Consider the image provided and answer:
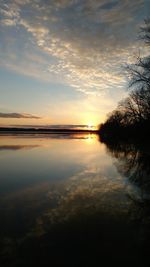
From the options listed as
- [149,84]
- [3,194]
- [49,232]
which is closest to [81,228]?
[49,232]

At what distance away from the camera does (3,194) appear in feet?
32.7

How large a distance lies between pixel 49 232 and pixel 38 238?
1.40ft

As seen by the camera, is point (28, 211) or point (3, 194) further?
point (3, 194)

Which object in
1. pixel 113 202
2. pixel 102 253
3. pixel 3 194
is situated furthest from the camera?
pixel 3 194

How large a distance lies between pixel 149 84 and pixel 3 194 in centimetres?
2160

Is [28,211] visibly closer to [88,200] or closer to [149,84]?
[88,200]

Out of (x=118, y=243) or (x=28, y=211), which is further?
(x=28, y=211)

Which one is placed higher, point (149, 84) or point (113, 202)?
point (149, 84)

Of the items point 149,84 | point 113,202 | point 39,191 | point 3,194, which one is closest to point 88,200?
point 113,202

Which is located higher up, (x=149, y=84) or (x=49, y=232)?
(x=149, y=84)

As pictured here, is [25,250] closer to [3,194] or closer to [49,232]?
[49,232]

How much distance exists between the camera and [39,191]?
35.2ft

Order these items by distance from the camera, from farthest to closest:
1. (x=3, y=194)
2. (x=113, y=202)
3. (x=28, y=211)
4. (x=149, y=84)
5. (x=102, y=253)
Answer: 1. (x=149, y=84)
2. (x=3, y=194)
3. (x=113, y=202)
4. (x=28, y=211)
5. (x=102, y=253)

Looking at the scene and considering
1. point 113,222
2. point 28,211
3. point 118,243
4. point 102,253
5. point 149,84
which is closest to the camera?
point 102,253
